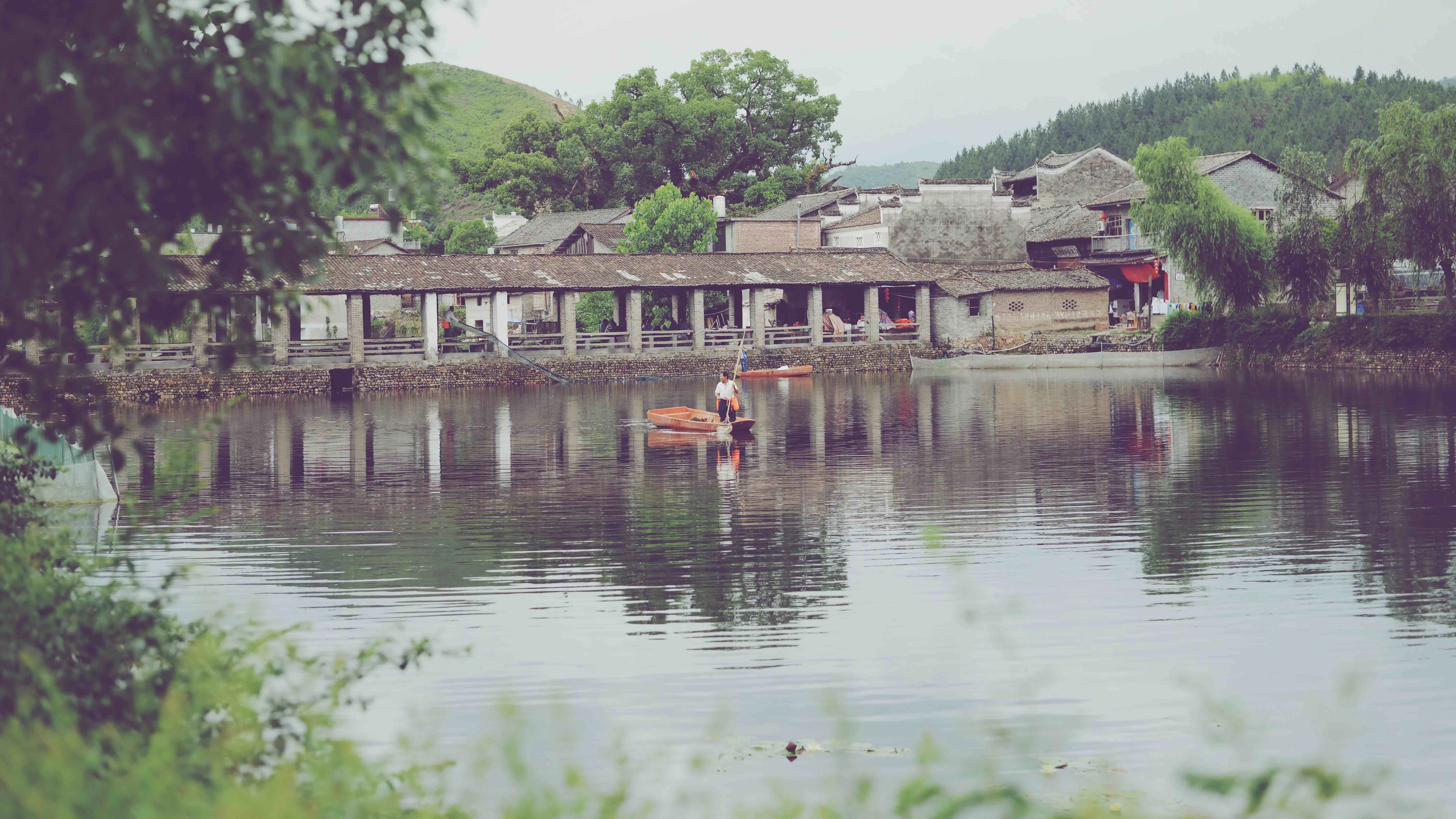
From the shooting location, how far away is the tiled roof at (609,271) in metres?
52.4

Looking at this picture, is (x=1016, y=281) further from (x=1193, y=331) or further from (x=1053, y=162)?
(x=1053, y=162)

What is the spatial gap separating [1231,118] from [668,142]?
55948 mm

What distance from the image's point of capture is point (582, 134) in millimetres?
90562

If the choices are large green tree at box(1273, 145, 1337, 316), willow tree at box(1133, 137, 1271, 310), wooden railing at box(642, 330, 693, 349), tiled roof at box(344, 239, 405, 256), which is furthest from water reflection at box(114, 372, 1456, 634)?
tiled roof at box(344, 239, 405, 256)

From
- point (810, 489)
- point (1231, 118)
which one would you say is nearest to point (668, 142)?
point (1231, 118)

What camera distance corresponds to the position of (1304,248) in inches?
1857

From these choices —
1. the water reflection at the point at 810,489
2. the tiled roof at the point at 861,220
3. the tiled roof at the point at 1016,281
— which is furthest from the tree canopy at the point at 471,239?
the water reflection at the point at 810,489

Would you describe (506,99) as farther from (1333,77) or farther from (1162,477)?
(1162,477)

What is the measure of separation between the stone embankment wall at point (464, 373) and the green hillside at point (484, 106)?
84.7 m

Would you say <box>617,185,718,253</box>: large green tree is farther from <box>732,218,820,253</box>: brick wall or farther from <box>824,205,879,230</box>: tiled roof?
<box>824,205,879,230</box>: tiled roof

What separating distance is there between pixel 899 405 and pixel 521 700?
1147 inches

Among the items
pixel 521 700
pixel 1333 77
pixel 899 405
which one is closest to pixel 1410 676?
pixel 521 700

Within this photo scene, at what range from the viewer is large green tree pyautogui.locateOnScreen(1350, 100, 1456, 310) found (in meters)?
41.5

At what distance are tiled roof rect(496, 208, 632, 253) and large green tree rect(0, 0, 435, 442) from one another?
227 ft
